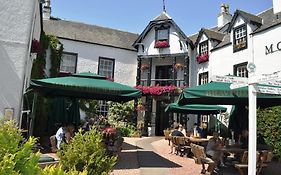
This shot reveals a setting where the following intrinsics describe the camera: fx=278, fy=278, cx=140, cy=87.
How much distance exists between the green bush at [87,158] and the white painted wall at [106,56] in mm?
18764

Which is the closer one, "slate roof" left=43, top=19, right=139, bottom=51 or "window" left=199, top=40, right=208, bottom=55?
"window" left=199, top=40, right=208, bottom=55

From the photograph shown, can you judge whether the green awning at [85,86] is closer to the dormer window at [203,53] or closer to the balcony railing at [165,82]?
the dormer window at [203,53]

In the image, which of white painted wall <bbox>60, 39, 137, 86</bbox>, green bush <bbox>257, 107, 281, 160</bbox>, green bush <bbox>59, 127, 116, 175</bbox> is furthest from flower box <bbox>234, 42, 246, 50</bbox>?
green bush <bbox>59, 127, 116, 175</bbox>

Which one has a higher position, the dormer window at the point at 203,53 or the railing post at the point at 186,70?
the dormer window at the point at 203,53

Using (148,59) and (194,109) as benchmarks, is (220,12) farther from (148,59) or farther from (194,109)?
(194,109)

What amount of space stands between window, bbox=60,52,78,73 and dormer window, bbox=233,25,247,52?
41.8ft

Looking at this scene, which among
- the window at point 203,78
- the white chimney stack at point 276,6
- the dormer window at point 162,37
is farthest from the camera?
the dormer window at point 162,37

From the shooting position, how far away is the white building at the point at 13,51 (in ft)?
33.3

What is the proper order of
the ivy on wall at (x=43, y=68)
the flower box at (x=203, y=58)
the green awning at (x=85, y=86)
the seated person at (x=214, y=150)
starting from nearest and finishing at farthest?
1. the green awning at (x=85, y=86)
2. the seated person at (x=214, y=150)
3. the ivy on wall at (x=43, y=68)
4. the flower box at (x=203, y=58)

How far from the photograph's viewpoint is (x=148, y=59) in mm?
25672

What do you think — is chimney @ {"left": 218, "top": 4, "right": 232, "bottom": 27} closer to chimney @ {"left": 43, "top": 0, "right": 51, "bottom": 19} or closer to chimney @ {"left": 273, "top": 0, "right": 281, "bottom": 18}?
chimney @ {"left": 273, "top": 0, "right": 281, "bottom": 18}

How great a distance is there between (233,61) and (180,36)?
607cm

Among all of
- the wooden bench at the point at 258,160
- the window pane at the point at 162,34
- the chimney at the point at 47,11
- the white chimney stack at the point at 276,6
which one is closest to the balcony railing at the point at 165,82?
the window pane at the point at 162,34

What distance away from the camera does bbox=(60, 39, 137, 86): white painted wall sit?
77.2 ft
